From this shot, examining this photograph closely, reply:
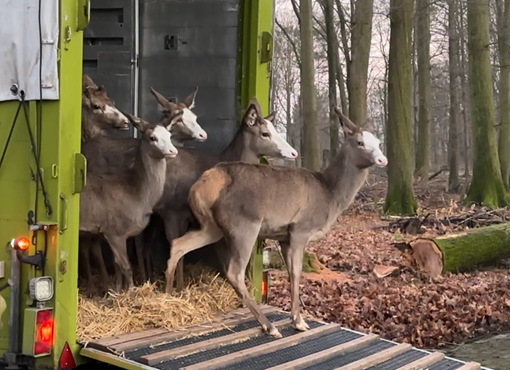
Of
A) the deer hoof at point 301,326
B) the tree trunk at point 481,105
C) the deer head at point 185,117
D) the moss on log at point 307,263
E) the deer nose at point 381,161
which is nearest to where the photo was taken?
the deer hoof at point 301,326

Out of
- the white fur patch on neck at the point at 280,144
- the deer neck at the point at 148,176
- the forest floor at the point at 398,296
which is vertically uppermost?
the white fur patch on neck at the point at 280,144

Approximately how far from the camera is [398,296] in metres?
9.54

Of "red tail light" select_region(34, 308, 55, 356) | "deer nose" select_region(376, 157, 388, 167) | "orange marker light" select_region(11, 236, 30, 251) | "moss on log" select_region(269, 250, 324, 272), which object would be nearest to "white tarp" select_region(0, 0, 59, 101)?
"orange marker light" select_region(11, 236, 30, 251)

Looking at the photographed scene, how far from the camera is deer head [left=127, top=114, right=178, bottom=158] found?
6.06 metres

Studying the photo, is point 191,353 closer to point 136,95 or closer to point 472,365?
point 472,365

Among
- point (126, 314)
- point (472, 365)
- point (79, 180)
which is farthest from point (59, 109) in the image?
point (472, 365)

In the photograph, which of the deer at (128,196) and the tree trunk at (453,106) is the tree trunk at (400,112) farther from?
the deer at (128,196)

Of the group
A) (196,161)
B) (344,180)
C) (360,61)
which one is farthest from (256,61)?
(360,61)

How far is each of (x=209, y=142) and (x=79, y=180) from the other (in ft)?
7.97

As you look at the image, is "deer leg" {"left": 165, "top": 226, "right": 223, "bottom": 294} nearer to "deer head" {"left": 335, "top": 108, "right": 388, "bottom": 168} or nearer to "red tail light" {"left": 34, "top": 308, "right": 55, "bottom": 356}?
"deer head" {"left": 335, "top": 108, "right": 388, "bottom": 168}

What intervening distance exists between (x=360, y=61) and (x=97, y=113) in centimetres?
1326

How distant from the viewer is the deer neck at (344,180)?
6.38 meters

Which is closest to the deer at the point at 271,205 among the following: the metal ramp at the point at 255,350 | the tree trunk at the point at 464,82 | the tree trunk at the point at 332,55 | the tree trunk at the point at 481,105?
the metal ramp at the point at 255,350

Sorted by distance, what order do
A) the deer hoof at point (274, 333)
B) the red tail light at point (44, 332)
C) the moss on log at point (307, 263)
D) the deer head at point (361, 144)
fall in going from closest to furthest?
the red tail light at point (44, 332), the deer hoof at point (274, 333), the deer head at point (361, 144), the moss on log at point (307, 263)
